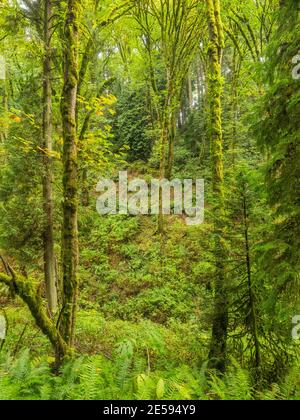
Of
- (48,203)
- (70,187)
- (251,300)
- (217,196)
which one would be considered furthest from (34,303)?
(48,203)

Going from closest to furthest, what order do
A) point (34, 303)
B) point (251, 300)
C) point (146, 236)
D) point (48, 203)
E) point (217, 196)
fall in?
1. point (34, 303)
2. point (251, 300)
3. point (217, 196)
4. point (48, 203)
5. point (146, 236)

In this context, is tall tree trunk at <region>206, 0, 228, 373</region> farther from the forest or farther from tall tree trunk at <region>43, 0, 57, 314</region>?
tall tree trunk at <region>43, 0, 57, 314</region>

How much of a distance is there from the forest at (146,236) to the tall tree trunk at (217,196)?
27 millimetres

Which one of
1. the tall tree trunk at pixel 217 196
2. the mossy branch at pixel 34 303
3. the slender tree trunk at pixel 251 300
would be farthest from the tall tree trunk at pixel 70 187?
the slender tree trunk at pixel 251 300

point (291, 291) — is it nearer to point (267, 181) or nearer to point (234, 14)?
point (267, 181)

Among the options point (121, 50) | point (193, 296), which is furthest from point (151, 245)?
point (121, 50)

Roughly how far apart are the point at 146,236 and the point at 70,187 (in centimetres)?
1150

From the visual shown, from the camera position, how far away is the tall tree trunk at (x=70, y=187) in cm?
514

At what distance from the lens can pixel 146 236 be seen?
16594 millimetres

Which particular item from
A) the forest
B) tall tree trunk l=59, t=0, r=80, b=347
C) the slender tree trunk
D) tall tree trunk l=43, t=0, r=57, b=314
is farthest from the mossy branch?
tall tree trunk l=43, t=0, r=57, b=314

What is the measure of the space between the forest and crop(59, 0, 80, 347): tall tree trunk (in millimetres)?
23

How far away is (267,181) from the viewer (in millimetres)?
4215

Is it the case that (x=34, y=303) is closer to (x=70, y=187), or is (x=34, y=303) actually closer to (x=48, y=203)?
(x=70, y=187)

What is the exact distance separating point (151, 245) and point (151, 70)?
11.3m
